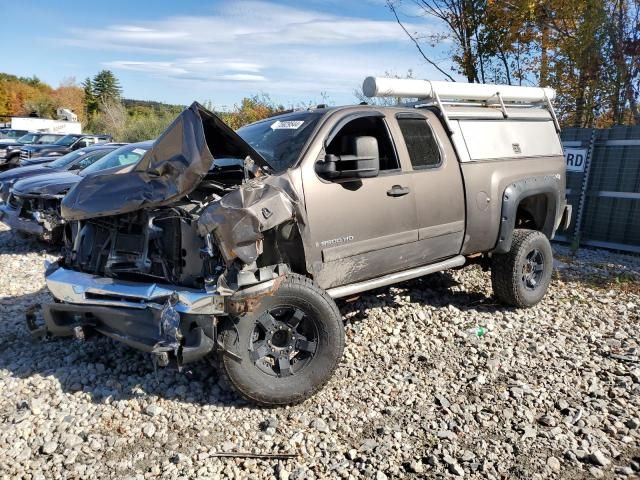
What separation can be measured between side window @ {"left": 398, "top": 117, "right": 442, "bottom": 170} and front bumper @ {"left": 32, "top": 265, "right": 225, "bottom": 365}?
2288 millimetres

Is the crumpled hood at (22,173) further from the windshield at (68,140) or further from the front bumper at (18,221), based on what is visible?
Result: the windshield at (68,140)

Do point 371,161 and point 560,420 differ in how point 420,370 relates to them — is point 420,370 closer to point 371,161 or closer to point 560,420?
point 560,420

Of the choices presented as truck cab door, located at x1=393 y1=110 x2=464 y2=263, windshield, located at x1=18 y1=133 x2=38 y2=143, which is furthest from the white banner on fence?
windshield, located at x1=18 y1=133 x2=38 y2=143

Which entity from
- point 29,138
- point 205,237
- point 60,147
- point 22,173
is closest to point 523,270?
point 205,237

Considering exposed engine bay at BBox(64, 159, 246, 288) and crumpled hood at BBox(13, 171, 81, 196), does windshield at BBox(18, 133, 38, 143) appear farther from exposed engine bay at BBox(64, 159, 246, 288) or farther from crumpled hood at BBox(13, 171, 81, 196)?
exposed engine bay at BBox(64, 159, 246, 288)

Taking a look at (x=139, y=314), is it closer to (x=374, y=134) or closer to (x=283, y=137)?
(x=283, y=137)

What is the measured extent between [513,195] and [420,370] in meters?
2.11

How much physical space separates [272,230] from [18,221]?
5.63 m

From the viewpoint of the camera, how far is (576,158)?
8.91m

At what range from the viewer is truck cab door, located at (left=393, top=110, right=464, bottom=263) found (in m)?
4.56

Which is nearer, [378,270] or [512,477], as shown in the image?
[512,477]

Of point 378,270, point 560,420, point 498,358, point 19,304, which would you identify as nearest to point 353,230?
point 378,270

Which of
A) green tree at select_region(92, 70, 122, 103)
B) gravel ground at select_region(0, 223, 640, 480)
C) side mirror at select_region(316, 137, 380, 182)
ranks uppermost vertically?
green tree at select_region(92, 70, 122, 103)

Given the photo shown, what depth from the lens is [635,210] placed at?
26.9 ft
